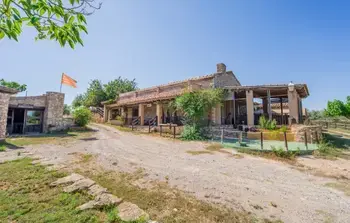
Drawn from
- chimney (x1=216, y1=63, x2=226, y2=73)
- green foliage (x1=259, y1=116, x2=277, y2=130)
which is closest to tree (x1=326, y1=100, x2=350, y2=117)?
chimney (x1=216, y1=63, x2=226, y2=73)

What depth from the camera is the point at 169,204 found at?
131 inches

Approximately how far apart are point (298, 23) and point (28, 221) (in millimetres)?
15182

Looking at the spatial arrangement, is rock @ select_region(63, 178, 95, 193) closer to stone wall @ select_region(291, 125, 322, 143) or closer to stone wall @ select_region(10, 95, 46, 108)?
stone wall @ select_region(291, 125, 322, 143)

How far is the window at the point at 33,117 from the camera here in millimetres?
15955

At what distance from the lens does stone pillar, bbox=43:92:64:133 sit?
16.2m

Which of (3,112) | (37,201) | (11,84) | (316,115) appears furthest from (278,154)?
(11,84)

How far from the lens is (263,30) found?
40.3 ft

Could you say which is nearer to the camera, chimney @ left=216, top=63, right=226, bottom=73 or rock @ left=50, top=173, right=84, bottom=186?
rock @ left=50, top=173, right=84, bottom=186

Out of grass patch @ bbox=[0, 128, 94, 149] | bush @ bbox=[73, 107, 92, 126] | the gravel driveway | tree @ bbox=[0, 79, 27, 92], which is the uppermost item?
tree @ bbox=[0, 79, 27, 92]

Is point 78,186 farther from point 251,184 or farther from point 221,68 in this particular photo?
point 221,68

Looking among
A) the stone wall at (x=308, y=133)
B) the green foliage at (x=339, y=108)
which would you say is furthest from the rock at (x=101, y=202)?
the green foliage at (x=339, y=108)

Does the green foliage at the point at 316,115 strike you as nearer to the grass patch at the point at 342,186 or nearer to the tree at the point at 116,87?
the grass patch at the point at 342,186

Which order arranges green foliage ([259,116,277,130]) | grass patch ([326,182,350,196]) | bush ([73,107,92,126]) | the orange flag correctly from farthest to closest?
the orange flag
bush ([73,107,92,126])
green foliage ([259,116,277,130])
grass patch ([326,182,350,196])

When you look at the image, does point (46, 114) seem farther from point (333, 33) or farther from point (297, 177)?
point (333, 33)
